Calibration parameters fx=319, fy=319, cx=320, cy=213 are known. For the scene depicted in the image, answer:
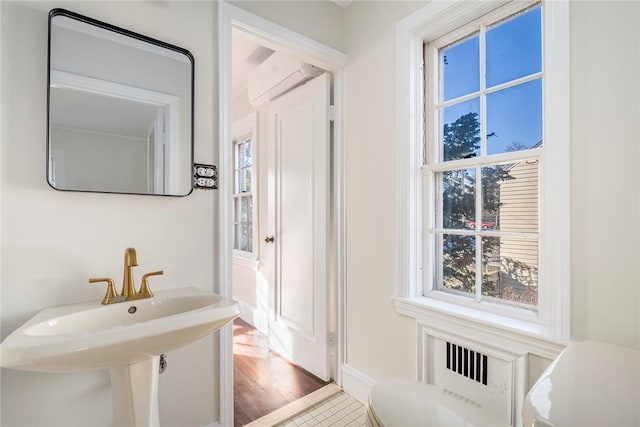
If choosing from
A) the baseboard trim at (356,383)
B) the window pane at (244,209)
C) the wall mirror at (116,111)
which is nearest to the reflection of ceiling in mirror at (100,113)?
the wall mirror at (116,111)

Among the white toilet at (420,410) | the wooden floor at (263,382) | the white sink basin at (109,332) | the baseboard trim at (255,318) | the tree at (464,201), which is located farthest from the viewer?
the baseboard trim at (255,318)

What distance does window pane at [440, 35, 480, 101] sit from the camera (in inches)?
62.3

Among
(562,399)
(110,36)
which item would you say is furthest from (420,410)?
(110,36)

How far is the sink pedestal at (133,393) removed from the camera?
113 centimetres

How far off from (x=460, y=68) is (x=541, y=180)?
2.35ft

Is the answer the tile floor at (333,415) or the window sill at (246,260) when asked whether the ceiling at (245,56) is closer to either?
the window sill at (246,260)

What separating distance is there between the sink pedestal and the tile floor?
2.77 feet

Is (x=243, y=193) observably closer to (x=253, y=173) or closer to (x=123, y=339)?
(x=253, y=173)

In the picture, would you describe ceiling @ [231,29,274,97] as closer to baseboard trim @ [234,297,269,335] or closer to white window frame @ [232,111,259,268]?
white window frame @ [232,111,259,268]

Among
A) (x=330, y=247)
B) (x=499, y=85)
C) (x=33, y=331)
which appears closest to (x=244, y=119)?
(x=330, y=247)

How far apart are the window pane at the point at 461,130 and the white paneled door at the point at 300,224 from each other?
2.48 feet

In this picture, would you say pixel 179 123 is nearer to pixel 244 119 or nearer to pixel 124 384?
pixel 124 384

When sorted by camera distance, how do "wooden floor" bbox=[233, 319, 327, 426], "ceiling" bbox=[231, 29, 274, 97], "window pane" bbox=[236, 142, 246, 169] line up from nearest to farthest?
"wooden floor" bbox=[233, 319, 327, 426] → "ceiling" bbox=[231, 29, 274, 97] → "window pane" bbox=[236, 142, 246, 169]

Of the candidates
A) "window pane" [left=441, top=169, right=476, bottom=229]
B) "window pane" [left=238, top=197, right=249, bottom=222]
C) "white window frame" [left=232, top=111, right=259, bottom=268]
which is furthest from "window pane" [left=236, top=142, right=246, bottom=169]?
"window pane" [left=441, top=169, right=476, bottom=229]
